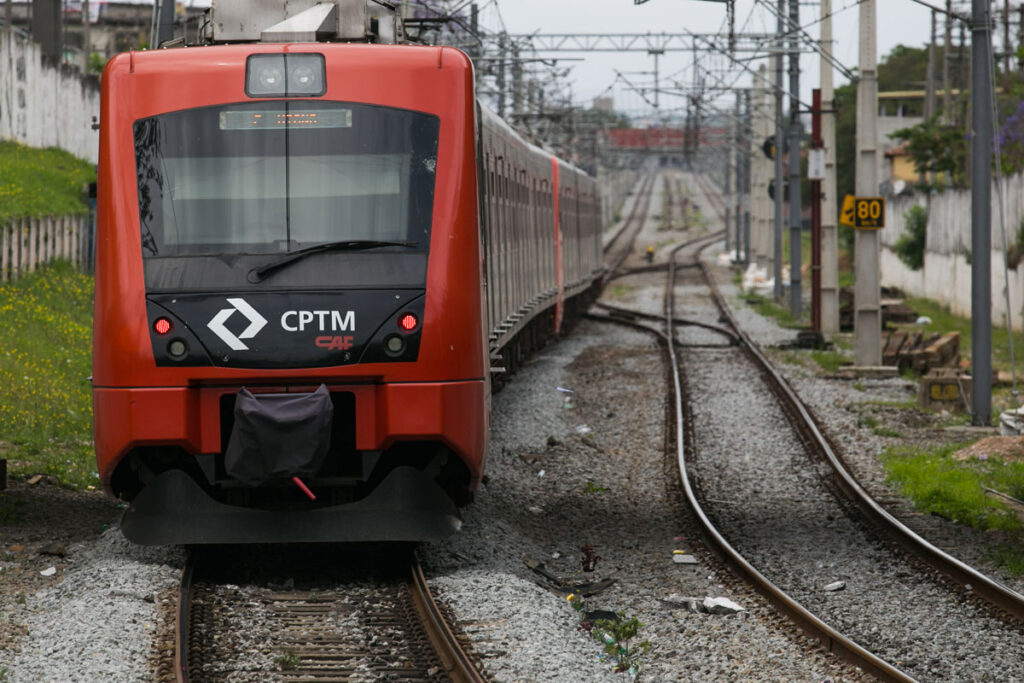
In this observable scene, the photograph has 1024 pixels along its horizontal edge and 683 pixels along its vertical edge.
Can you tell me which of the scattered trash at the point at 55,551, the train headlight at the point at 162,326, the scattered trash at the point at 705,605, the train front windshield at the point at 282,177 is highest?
the train front windshield at the point at 282,177

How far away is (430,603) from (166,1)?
28.4ft

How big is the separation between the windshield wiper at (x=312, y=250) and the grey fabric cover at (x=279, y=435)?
0.65 m

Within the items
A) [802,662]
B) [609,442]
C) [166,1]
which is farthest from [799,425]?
[802,662]

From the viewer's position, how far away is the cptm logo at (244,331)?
319 inches

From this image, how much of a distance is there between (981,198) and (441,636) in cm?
1006

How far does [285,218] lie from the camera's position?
8.41 meters

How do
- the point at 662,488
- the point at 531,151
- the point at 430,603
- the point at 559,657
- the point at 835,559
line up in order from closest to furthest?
the point at 559,657
the point at 430,603
the point at 835,559
the point at 662,488
the point at 531,151

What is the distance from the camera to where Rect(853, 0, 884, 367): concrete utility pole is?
2059cm

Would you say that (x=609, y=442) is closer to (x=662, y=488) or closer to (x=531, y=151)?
(x=662, y=488)

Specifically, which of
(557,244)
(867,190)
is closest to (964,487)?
(867,190)

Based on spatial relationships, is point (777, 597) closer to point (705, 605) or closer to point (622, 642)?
point (705, 605)

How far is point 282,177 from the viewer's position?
27.8ft

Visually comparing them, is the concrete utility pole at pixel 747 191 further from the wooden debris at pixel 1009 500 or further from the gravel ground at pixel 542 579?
the wooden debris at pixel 1009 500

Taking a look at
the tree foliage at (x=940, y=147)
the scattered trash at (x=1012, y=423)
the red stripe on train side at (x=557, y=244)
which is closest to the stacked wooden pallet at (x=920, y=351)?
the red stripe on train side at (x=557, y=244)
